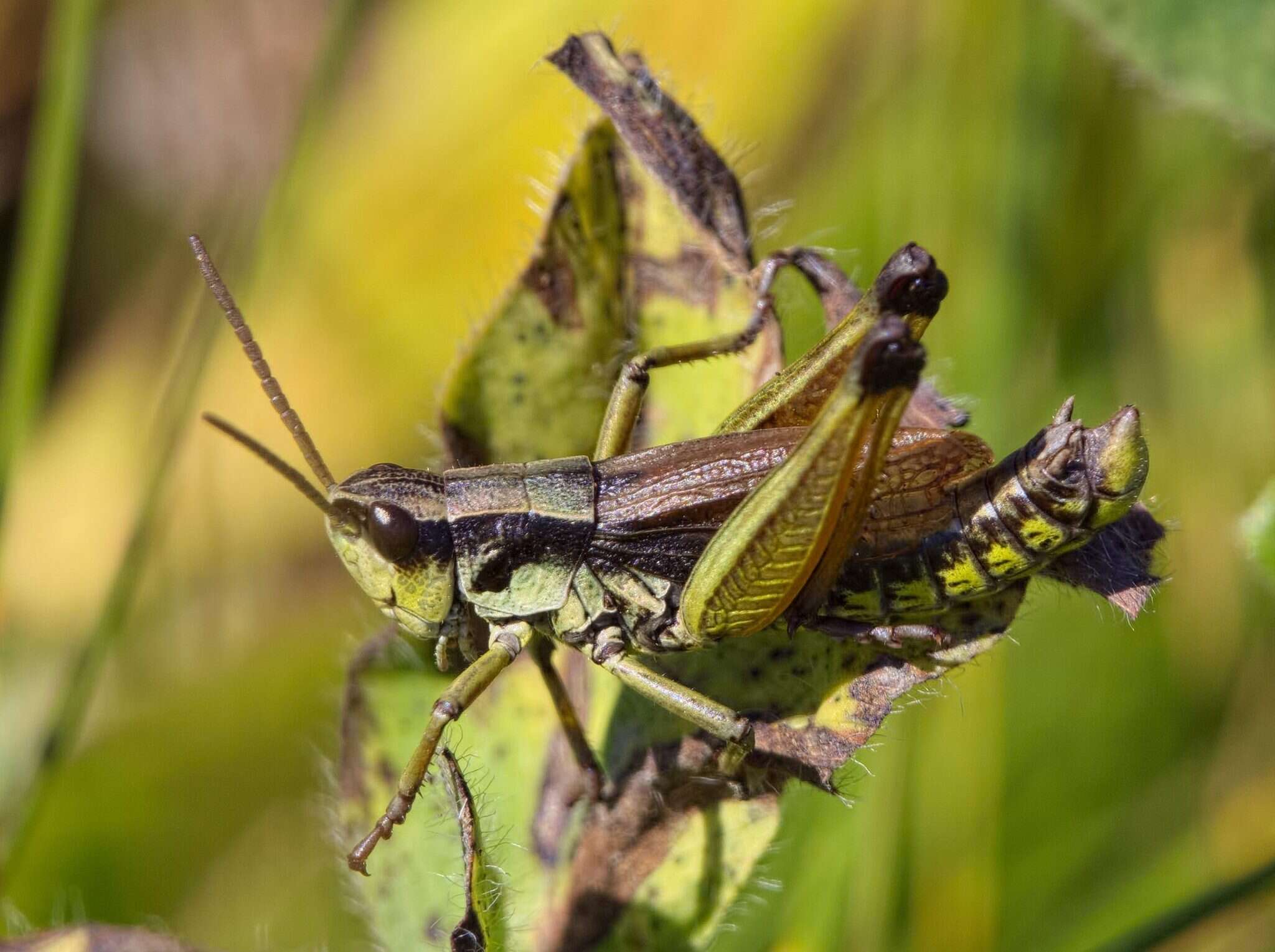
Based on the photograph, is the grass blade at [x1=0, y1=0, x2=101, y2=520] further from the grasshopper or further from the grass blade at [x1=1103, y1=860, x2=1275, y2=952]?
the grass blade at [x1=1103, y1=860, x2=1275, y2=952]

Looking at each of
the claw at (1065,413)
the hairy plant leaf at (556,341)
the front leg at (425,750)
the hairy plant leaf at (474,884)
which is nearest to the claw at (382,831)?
the front leg at (425,750)

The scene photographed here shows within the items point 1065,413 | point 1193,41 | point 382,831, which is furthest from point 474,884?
point 1193,41

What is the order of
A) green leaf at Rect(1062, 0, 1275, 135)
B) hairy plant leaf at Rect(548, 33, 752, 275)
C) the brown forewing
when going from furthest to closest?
green leaf at Rect(1062, 0, 1275, 135) < hairy plant leaf at Rect(548, 33, 752, 275) < the brown forewing

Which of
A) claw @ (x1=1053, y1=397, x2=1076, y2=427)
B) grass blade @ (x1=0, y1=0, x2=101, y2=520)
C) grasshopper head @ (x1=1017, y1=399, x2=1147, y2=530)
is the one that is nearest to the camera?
grasshopper head @ (x1=1017, y1=399, x2=1147, y2=530)

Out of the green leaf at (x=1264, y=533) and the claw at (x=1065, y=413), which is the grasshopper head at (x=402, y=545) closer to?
the claw at (x=1065, y=413)

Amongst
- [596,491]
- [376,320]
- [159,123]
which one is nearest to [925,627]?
[596,491]

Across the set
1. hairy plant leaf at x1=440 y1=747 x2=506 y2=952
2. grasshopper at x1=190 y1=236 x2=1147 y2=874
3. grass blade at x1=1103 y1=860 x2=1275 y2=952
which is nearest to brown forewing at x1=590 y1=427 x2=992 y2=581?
grasshopper at x1=190 y1=236 x2=1147 y2=874

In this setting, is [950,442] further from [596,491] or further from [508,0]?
[508,0]
